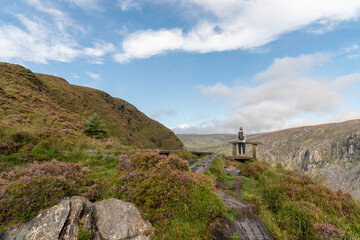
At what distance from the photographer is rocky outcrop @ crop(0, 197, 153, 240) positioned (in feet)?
10.6

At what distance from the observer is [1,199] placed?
3830 millimetres

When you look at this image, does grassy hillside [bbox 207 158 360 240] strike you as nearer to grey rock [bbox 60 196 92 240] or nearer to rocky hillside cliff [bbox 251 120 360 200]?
grey rock [bbox 60 196 92 240]

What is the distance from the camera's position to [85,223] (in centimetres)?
353

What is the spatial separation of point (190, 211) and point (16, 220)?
3.88 metres

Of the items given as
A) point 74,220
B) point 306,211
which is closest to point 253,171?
point 306,211

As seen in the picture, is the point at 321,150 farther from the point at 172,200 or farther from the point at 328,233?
the point at 172,200

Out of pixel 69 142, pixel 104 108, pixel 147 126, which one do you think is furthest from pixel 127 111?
pixel 69 142

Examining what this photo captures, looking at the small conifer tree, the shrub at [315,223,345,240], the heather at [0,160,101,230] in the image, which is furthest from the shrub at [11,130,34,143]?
the shrub at [315,223,345,240]

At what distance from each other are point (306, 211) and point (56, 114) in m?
27.7

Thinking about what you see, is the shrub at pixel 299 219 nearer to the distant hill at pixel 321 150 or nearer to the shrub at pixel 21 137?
the shrub at pixel 21 137

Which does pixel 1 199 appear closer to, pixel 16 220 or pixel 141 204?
pixel 16 220

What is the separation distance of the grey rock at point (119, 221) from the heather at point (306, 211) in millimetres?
3328

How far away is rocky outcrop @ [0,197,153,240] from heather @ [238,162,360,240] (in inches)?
138

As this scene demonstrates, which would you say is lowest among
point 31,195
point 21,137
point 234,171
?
point 234,171
